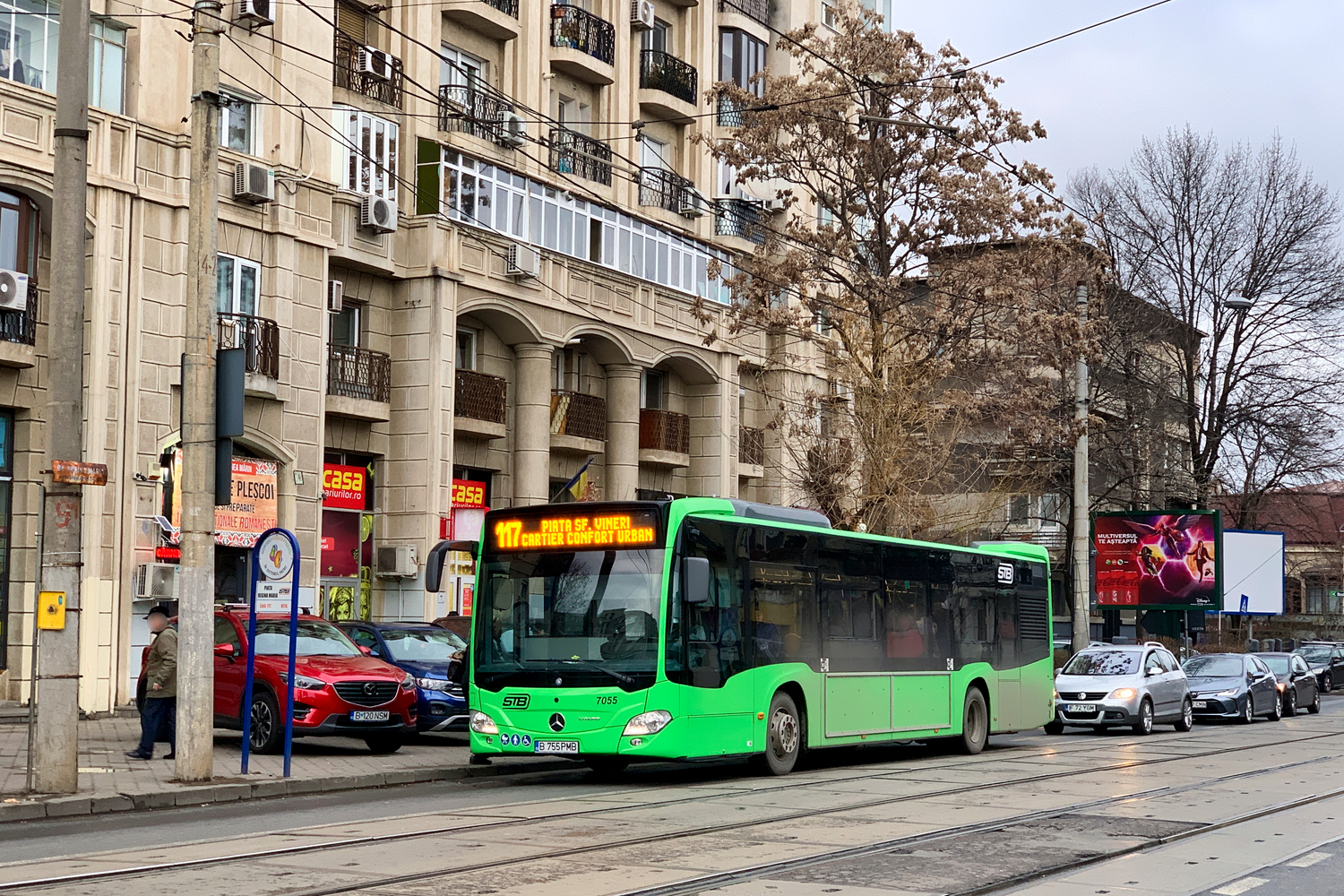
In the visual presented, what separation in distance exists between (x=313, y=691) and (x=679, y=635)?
507cm

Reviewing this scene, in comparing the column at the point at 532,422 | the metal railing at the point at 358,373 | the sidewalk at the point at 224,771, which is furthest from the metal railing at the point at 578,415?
the sidewalk at the point at 224,771

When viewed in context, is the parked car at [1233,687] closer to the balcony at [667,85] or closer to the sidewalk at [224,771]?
the sidewalk at [224,771]

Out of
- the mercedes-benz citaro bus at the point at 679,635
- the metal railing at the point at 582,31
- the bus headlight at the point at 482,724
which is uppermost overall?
the metal railing at the point at 582,31

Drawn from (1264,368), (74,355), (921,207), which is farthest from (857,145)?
(1264,368)

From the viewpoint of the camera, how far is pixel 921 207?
A: 2905cm

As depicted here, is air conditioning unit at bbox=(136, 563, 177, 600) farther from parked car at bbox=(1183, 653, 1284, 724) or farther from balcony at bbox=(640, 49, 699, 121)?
parked car at bbox=(1183, 653, 1284, 724)

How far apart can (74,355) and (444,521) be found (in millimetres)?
18429

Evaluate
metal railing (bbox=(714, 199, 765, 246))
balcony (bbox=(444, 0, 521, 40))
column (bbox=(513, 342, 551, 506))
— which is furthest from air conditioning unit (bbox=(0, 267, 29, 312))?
metal railing (bbox=(714, 199, 765, 246))

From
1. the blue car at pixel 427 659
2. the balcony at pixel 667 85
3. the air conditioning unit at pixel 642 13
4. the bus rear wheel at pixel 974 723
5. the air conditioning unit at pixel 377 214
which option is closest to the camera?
the blue car at pixel 427 659

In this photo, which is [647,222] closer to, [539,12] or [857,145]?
[539,12]

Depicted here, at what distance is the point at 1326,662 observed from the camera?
46.8 meters

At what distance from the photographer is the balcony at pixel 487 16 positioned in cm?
3219

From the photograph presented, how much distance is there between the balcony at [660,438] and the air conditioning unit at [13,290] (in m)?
17.4

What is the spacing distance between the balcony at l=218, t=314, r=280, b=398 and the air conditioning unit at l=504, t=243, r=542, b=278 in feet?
21.3
